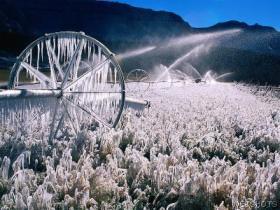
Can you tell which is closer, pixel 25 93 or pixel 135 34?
pixel 25 93

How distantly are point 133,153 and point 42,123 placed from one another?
6.85ft

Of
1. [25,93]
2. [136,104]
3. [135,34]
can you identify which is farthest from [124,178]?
[135,34]

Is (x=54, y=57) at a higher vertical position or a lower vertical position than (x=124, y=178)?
higher

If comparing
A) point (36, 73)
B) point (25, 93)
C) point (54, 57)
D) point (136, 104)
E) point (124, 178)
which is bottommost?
point (124, 178)

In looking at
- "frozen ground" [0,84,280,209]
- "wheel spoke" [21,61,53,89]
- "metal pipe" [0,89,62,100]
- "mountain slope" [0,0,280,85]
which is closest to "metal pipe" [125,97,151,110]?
"wheel spoke" [21,61,53,89]

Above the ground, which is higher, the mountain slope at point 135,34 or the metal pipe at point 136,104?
the mountain slope at point 135,34


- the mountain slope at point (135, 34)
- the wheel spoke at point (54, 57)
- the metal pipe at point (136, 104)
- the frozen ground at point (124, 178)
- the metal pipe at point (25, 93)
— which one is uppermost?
the mountain slope at point (135, 34)

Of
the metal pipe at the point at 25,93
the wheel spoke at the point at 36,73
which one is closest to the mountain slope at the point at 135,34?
the wheel spoke at the point at 36,73

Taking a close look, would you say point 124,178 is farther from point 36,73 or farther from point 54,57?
point 36,73

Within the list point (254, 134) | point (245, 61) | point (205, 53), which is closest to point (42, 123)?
point (254, 134)

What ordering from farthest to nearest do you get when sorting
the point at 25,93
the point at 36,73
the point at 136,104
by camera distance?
the point at 136,104 → the point at 36,73 → the point at 25,93

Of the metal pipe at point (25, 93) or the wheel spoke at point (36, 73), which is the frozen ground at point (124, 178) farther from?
the wheel spoke at point (36, 73)

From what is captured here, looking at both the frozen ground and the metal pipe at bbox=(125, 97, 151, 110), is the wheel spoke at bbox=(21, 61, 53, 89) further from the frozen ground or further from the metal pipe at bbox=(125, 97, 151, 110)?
the metal pipe at bbox=(125, 97, 151, 110)

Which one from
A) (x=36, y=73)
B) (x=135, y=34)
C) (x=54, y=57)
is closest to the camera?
(x=54, y=57)
